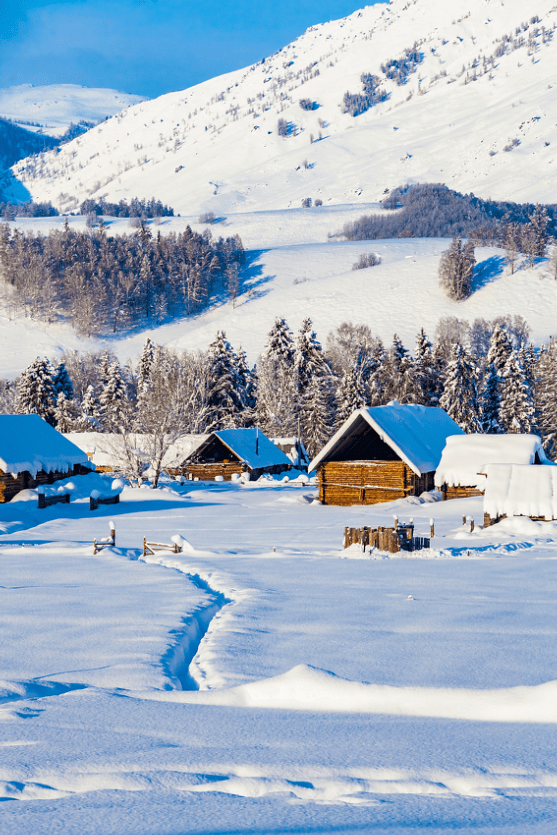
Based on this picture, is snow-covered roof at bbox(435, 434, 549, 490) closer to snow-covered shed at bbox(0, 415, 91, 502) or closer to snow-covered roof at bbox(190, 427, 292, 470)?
snow-covered shed at bbox(0, 415, 91, 502)

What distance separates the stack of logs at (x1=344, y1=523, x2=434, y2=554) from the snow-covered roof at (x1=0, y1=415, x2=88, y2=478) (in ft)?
57.6

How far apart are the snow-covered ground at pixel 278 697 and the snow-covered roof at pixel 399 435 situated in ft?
58.7

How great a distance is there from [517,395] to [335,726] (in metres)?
58.4

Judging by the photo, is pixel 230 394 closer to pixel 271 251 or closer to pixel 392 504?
pixel 392 504

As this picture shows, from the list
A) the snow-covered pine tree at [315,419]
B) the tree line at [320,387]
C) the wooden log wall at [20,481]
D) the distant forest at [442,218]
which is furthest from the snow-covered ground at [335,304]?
the wooden log wall at [20,481]

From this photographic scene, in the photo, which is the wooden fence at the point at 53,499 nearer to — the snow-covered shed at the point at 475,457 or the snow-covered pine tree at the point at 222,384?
the snow-covered shed at the point at 475,457

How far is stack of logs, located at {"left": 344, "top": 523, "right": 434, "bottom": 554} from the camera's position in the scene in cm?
1986

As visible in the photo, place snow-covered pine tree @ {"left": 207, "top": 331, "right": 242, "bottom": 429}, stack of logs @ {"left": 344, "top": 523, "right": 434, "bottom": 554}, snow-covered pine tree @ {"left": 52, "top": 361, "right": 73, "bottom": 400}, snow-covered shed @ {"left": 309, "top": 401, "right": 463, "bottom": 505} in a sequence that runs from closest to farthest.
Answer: stack of logs @ {"left": 344, "top": 523, "right": 434, "bottom": 554}
snow-covered shed @ {"left": 309, "top": 401, "right": 463, "bottom": 505}
snow-covered pine tree @ {"left": 207, "top": 331, "right": 242, "bottom": 429}
snow-covered pine tree @ {"left": 52, "top": 361, "right": 73, "bottom": 400}

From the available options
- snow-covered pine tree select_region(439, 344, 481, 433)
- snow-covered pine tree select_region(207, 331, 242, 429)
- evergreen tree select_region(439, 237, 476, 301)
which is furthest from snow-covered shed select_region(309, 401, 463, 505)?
evergreen tree select_region(439, 237, 476, 301)

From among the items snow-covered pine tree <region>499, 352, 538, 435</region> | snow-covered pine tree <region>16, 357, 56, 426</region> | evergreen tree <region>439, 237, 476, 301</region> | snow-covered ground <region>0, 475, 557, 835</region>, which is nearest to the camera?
snow-covered ground <region>0, 475, 557, 835</region>

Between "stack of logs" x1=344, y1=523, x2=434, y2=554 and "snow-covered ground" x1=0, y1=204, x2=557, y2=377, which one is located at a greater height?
"snow-covered ground" x1=0, y1=204, x2=557, y2=377

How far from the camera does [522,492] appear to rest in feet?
85.1

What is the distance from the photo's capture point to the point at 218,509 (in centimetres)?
3372

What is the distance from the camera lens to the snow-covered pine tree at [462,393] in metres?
63.0
